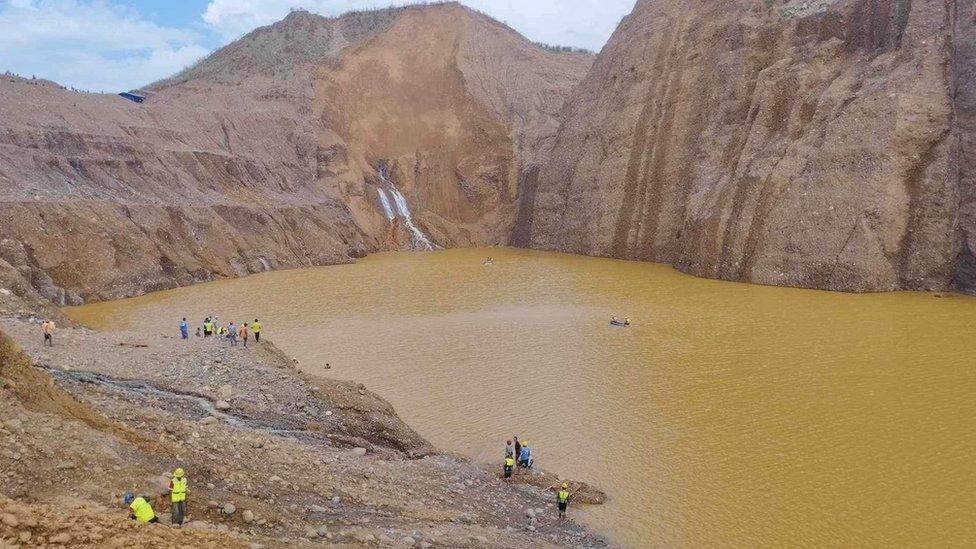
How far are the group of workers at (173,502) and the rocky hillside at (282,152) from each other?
62.7ft

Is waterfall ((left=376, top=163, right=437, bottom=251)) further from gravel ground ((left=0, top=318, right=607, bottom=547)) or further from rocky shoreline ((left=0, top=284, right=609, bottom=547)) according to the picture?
rocky shoreline ((left=0, top=284, right=609, bottom=547))

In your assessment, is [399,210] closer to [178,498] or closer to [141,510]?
[178,498]

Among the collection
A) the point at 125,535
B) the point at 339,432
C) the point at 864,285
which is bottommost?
the point at 339,432

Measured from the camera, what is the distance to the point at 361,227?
175ft

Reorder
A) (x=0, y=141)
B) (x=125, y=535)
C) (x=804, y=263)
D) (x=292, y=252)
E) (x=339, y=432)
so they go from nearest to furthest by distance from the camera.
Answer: (x=125, y=535)
(x=339, y=432)
(x=804, y=263)
(x=0, y=141)
(x=292, y=252)

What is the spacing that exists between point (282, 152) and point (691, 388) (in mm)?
45954

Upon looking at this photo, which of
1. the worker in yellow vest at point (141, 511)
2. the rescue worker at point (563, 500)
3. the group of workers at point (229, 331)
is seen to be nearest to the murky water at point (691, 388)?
the rescue worker at point (563, 500)

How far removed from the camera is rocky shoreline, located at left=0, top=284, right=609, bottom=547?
7270 millimetres

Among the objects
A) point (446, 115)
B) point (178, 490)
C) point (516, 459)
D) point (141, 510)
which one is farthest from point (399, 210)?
point (141, 510)

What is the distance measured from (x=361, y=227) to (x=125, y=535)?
4810 cm

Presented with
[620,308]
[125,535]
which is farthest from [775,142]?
[125,535]

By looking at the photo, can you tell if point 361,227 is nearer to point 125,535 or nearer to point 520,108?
point 520,108

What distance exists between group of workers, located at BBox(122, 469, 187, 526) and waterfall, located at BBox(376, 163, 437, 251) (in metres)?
47.7

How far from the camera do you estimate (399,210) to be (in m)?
58.5
